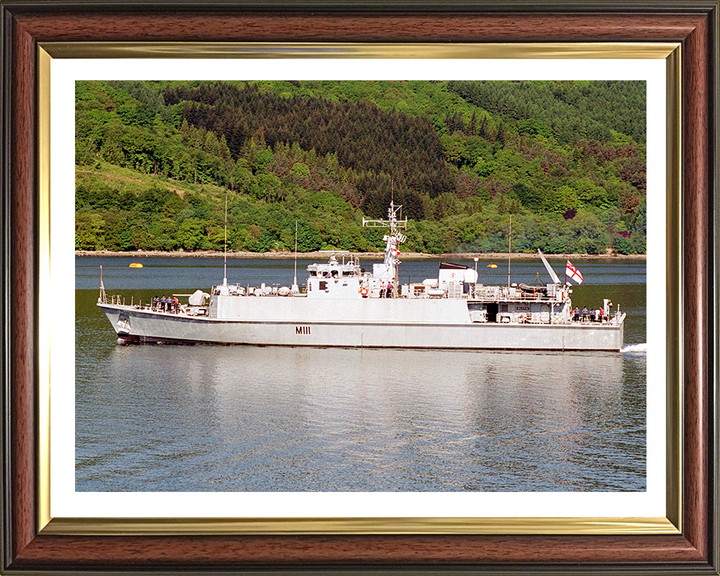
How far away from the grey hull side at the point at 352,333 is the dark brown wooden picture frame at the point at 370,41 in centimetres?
708

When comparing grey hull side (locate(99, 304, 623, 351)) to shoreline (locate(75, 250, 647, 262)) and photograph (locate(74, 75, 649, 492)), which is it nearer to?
photograph (locate(74, 75, 649, 492))

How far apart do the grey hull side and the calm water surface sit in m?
1.56

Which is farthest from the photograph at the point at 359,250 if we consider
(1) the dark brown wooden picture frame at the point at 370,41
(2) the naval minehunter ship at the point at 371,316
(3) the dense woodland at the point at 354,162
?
(2) the naval minehunter ship at the point at 371,316

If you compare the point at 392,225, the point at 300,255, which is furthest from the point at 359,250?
the point at 392,225

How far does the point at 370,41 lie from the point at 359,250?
5348 millimetres

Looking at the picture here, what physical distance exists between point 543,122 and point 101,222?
3.28 meters

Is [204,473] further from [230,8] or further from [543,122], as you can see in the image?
[543,122]

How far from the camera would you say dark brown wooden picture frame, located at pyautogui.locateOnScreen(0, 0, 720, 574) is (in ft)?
10.7

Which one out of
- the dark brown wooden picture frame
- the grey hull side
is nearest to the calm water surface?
the dark brown wooden picture frame

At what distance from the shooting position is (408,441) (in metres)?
4.84

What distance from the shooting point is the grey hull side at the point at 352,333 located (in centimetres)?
1103

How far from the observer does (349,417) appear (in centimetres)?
531

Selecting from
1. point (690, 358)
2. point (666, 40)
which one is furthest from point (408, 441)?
point (666, 40)

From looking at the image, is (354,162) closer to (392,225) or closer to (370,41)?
(392,225)
